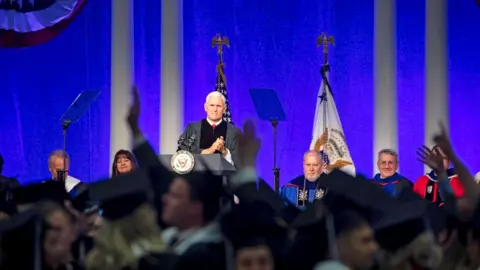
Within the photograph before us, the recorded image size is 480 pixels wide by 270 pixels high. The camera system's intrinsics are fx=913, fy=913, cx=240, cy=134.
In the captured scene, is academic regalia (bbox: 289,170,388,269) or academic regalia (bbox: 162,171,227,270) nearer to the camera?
academic regalia (bbox: 162,171,227,270)

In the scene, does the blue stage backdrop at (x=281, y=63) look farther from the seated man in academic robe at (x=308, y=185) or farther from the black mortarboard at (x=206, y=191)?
the black mortarboard at (x=206, y=191)

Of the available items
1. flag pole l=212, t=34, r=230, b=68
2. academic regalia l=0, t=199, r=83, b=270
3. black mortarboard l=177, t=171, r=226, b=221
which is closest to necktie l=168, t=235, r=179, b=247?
black mortarboard l=177, t=171, r=226, b=221

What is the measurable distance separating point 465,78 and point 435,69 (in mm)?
1106

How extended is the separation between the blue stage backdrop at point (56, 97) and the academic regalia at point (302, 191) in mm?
4204

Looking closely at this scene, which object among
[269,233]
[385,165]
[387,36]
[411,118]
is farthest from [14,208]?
Answer: [411,118]

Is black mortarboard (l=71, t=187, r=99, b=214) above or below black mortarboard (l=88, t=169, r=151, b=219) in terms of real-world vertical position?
below

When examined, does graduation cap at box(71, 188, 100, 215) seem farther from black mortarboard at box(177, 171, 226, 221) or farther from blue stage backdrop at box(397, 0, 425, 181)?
blue stage backdrop at box(397, 0, 425, 181)

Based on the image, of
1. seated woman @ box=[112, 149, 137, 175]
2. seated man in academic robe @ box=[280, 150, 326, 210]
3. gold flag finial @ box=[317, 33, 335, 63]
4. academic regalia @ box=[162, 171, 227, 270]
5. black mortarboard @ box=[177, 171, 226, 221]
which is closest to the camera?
academic regalia @ box=[162, 171, 227, 270]

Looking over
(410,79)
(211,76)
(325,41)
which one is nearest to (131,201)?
(325,41)

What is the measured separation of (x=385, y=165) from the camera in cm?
919

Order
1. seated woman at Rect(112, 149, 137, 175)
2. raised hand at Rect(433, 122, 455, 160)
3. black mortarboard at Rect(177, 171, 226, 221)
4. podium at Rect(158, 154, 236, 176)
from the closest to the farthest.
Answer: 1. black mortarboard at Rect(177, 171, 226, 221)
2. raised hand at Rect(433, 122, 455, 160)
3. seated woman at Rect(112, 149, 137, 175)
4. podium at Rect(158, 154, 236, 176)

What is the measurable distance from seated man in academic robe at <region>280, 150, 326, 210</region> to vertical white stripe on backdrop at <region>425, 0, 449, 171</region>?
3.00 m

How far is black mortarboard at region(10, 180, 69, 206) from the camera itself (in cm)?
493

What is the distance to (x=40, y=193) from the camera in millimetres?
4984
